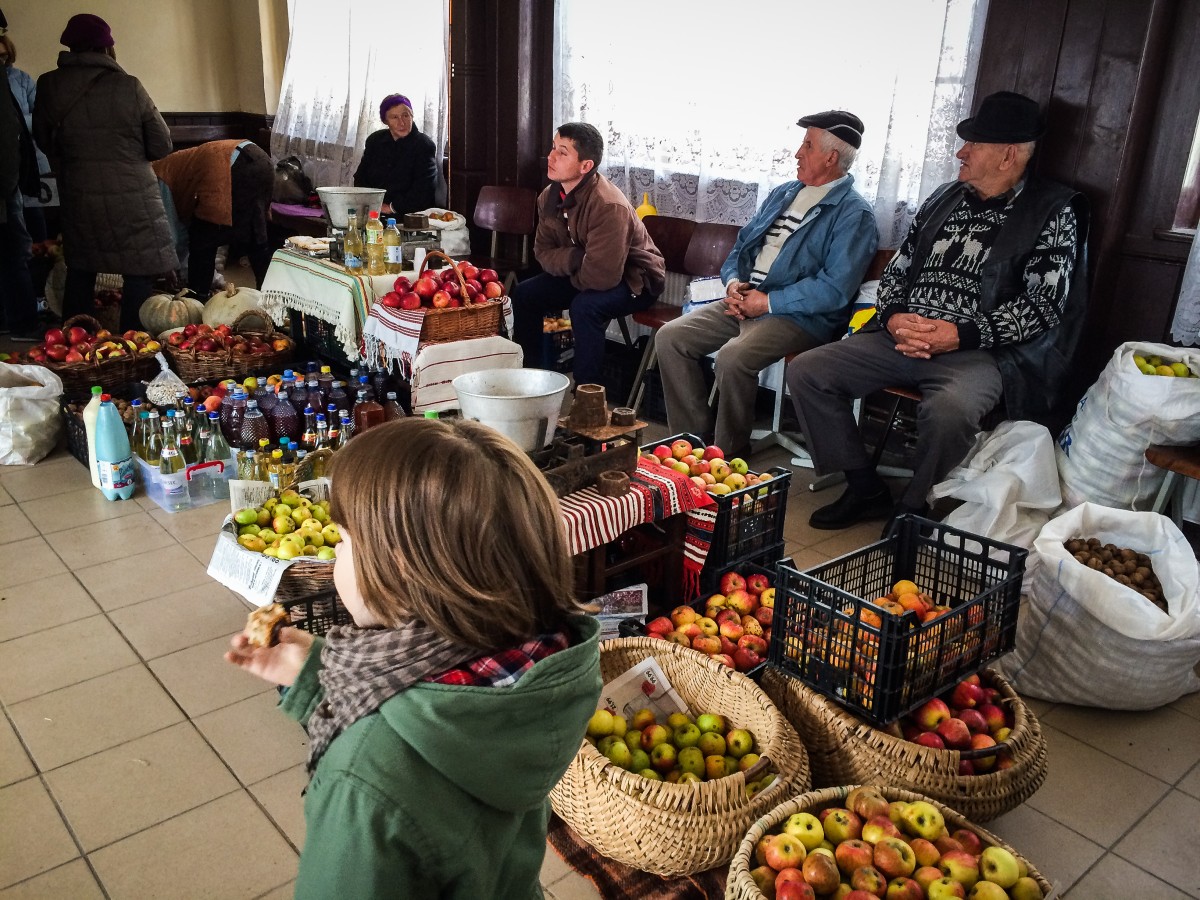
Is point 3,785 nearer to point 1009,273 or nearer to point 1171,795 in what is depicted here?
point 1171,795

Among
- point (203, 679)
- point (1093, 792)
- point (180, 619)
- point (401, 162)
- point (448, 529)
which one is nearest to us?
point (448, 529)

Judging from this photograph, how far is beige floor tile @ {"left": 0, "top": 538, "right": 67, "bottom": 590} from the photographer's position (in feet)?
9.46

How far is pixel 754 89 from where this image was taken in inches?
169

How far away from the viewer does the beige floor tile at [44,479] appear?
3508mm

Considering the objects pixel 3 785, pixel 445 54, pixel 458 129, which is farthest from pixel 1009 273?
pixel 445 54

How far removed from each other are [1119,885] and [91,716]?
2.19 metres

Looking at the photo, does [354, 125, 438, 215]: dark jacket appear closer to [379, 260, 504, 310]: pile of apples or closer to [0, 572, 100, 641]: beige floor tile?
Answer: [379, 260, 504, 310]: pile of apples

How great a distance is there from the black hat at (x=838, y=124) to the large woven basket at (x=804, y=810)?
265 centimetres

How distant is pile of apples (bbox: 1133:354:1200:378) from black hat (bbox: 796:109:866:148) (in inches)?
53.1

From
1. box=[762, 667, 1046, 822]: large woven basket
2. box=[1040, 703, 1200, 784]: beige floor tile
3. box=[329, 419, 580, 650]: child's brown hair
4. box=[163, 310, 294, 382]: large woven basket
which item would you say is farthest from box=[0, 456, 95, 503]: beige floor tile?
box=[1040, 703, 1200, 784]: beige floor tile

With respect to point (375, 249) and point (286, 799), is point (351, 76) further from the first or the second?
point (286, 799)

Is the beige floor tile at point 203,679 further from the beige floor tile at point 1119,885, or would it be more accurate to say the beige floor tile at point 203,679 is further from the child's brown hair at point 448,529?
the beige floor tile at point 1119,885

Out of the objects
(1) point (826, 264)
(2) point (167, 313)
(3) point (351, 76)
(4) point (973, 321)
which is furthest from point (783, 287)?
(3) point (351, 76)

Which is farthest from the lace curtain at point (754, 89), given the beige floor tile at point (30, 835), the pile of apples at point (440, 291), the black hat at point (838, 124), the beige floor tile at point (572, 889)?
the beige floor tile at point (30, 835)
